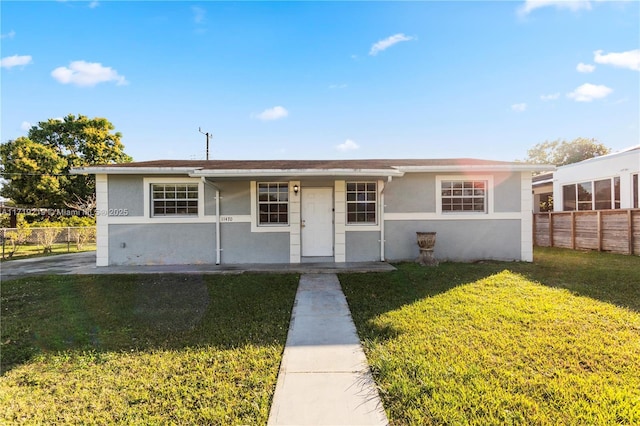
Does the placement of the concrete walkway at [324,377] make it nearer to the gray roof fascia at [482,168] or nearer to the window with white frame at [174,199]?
the gray roof fascia at [482,168]

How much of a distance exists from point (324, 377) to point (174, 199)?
731cm

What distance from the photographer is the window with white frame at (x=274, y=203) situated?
8398mm

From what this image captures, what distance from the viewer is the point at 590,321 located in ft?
13.0

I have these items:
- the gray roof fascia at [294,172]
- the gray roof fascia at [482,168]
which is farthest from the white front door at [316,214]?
the gray roof fascia at [482,168]

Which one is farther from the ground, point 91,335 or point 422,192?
point 422,192

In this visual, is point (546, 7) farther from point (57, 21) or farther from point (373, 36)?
point (57, 21)

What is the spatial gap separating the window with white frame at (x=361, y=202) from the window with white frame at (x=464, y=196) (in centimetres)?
209

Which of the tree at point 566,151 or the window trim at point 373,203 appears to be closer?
the window trim at point 373,203

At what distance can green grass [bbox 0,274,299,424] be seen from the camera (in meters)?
Answer: 2.36

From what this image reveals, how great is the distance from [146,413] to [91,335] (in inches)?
87.5

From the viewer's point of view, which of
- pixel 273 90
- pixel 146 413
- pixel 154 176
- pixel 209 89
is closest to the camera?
pixel 146 413

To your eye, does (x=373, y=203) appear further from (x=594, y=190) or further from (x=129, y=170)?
(x=594, y=190)

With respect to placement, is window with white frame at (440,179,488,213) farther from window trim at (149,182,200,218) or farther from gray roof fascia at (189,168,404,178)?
window trim at (149,182,200,218)

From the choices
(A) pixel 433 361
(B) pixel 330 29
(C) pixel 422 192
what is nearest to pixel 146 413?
(A) pixel 433 361
